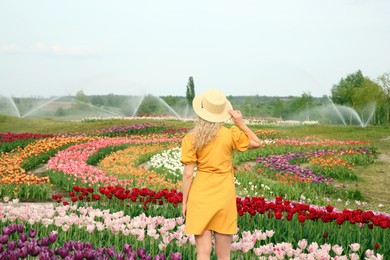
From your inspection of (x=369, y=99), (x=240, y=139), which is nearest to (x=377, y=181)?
(x=240, y=139)

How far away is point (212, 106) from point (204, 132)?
25 cm

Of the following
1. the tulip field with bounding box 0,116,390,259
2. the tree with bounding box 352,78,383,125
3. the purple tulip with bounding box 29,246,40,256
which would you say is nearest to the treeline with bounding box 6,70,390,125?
the tree with bounding box 352,78,383,125

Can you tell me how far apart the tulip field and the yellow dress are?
40 centimetres

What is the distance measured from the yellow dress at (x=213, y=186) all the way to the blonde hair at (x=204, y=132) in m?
0.06

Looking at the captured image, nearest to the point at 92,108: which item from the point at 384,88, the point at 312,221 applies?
the point at 384,88

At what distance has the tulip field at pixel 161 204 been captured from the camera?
5180 mm

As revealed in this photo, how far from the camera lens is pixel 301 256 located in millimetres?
4898

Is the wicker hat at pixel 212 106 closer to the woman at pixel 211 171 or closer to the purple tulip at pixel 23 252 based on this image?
the woman at pixel 211 171

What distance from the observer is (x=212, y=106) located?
4453mm

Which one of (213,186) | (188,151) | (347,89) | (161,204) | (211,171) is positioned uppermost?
(347,89)

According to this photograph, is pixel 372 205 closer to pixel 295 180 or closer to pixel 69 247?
pixel 295 180

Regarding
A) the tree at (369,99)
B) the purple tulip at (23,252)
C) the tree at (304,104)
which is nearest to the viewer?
the purple tulip at (23,252)

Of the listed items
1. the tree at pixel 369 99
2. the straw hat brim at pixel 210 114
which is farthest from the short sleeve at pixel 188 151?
the tree at pixel 369 99

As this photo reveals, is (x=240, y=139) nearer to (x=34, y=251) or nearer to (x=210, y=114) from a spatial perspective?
(x=210, y=114)
